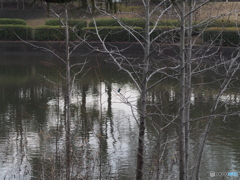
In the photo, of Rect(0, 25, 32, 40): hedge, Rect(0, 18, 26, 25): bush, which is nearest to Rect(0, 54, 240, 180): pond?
Rect(0, 25, 32, 40): hedge

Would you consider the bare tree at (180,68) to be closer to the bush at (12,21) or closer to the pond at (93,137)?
the pond at (93,137)

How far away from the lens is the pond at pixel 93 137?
9.43 meters

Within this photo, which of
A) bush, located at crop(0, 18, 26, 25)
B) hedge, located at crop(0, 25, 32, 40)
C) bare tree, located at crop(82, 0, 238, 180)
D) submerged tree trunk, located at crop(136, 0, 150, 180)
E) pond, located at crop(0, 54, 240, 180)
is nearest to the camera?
bare tree, located at crop(82, 0, 238, 180)

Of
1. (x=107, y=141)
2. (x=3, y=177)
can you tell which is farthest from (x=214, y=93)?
(x=3, y=177)

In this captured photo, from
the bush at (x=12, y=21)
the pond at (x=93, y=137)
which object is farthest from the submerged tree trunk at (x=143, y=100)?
the bush at (x=12, y=21)

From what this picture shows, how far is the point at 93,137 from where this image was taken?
476 inches

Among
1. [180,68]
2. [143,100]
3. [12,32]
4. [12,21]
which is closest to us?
[180,68]

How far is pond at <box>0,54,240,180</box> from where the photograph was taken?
371 inches

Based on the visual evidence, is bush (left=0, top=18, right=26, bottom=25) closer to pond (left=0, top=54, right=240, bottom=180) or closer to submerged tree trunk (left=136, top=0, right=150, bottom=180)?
pond (left=0, top=54, right=240, bottom=180)

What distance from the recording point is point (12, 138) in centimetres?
1184

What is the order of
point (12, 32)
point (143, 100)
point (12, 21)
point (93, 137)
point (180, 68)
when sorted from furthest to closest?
point (12, 21), point (12, 32), point (93, 137), point (143, 100), point (180, 68)

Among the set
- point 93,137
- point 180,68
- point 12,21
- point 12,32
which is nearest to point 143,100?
point 180,68

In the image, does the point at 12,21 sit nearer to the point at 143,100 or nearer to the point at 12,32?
the point at 12,32

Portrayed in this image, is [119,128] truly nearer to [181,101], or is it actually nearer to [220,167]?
[220,167]
